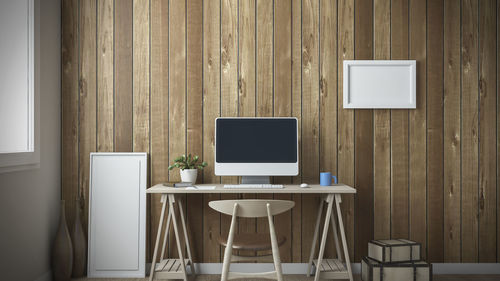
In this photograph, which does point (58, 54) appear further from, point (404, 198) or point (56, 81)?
point (404, 198)

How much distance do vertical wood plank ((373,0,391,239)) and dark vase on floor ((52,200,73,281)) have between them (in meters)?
2.30

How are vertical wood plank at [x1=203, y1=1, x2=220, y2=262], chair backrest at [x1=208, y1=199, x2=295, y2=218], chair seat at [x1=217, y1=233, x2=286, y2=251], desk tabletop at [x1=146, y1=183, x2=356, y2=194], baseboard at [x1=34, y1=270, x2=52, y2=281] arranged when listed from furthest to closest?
vertical wood plank at [x1=203, y1=1, x2=220, y2=262], baseboard at [x1=34, y1=270, x2=52, y2=281], desk tabletop at [x1=146, y1=183, x2=356, y2=194], chair seat at [x1=217, y1=233, x2=286, y2=251], chair backrest at [x1=208, y1=199, x2=295, y2=218]

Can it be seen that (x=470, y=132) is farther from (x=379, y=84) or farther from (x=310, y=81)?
(x=310, y=81)

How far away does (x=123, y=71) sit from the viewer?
2990mm

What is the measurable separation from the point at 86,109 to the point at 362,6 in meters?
2.31

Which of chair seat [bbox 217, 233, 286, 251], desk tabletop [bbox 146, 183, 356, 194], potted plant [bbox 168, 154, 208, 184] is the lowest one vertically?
chair seat [bbox 217, 233, 286, 251]

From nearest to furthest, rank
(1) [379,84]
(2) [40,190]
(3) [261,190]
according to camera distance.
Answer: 1. (3) [261,190]
2. (2) [40,190]
3. (1) [379,84]

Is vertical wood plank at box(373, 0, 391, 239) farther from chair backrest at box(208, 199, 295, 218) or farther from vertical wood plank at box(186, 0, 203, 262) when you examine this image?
vertical wood plank at box(186, 0, 203, 262)

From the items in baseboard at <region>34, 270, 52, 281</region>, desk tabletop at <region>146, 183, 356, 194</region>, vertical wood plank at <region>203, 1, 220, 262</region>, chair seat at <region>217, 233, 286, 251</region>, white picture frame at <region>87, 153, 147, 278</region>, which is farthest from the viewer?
vertical wood plank at <region>203, 1, 220, 262</region>

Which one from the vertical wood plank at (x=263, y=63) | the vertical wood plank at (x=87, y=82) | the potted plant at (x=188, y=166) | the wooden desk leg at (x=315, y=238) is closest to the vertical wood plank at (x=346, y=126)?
the wooden desk leg at (x=315, y=238)

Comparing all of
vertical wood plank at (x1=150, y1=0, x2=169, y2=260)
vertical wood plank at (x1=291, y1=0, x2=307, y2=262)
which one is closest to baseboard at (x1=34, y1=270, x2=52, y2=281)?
vertical wood plank at (x1=150, y1=0, x2=169, y2=260)

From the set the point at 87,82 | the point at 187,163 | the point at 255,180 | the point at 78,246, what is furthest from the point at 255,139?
the point at 78,246

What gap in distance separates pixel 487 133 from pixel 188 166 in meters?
2.33

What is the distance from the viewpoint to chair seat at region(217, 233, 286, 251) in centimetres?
233
